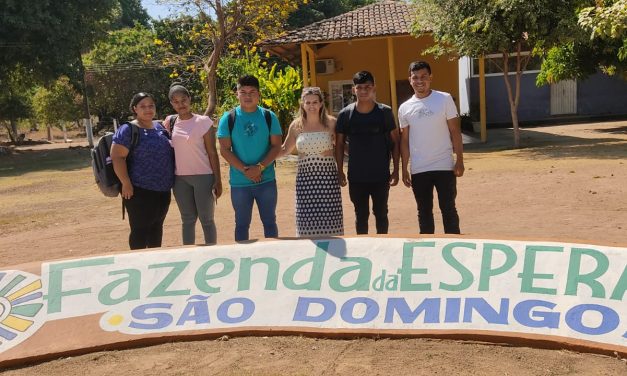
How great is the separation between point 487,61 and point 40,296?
21.0m

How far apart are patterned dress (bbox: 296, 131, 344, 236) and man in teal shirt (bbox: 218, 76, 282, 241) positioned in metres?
0.24

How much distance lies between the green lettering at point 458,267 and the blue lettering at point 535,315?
34cm

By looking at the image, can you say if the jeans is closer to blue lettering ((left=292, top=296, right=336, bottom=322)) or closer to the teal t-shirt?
the teal t-shirt

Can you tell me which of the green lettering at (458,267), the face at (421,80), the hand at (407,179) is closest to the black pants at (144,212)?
the hand at (407,179)

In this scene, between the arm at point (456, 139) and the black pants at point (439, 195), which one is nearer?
the arm at point (456, 139)

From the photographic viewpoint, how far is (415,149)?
445 cm

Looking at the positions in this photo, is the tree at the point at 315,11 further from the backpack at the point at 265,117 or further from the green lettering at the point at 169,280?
the green lettering at the point at 169,280

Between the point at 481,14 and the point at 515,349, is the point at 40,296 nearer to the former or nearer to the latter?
the point at 515,349

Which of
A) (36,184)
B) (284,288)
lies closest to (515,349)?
(284,288)

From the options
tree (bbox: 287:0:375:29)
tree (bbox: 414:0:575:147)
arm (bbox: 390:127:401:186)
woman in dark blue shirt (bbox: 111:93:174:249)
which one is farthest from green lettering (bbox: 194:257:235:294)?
tree (bbox: 287:0:375:29)

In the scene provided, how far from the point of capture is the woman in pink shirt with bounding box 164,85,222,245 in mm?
4504

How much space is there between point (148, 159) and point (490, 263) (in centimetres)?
257

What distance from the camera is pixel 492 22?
13359mm

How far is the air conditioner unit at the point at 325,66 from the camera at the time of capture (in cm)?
2098
